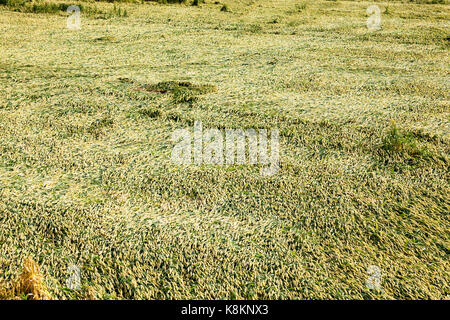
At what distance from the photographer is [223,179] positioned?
79.6 inches

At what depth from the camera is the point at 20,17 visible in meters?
6.94

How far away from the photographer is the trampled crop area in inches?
55.4

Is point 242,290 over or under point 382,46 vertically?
under

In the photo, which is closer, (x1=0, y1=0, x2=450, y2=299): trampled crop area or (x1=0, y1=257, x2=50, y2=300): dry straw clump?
(x1=0, y1=257, x2=50, y2=300): dry straw clump

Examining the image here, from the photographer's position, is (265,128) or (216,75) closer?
(265,128)

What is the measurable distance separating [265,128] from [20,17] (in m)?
6.59

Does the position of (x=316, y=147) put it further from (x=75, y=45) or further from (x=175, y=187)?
(x=75, y=45)

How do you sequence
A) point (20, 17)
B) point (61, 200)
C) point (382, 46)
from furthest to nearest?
point (20, 17), point (382, 46), point (61, 200)

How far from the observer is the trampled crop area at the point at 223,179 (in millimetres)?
1407

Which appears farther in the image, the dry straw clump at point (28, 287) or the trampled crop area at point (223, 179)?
the trampled crop area at point (223, 179)

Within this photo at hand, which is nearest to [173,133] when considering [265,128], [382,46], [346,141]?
[265,128]

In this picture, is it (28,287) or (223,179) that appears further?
(223,179)

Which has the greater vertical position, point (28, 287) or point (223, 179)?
point (223, 179)


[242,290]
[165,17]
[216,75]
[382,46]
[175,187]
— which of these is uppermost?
[165,17]
